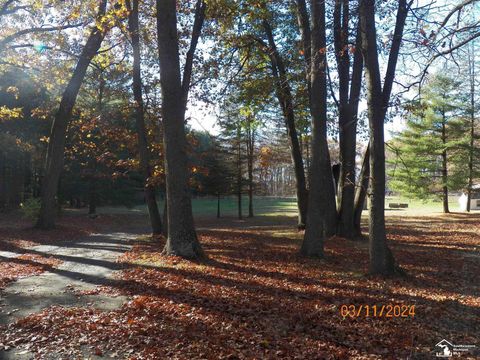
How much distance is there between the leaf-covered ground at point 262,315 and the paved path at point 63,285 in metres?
0.35

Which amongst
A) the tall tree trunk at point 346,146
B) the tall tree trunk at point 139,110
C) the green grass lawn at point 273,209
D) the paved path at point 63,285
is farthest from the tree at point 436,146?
the paved path at point 63,285

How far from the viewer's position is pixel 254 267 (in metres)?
9.53

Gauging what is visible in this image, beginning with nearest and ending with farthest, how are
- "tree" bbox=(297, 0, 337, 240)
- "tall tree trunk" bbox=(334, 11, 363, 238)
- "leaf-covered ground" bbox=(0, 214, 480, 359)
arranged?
"leaf-covered ground" bbox=(0, 214, 480, 359), "tree" bbox=(297, 0, 337, 240), "tall tree trunk" bbox=(334, 11, 363, 238)

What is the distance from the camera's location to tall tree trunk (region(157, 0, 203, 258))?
10211mm

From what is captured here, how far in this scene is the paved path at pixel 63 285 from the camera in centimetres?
628

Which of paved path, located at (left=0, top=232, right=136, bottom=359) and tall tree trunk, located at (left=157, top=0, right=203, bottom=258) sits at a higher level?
tall tree trunk, located at (left=157, top=0, right=203, bottom=258)

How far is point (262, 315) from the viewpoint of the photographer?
19.4ft

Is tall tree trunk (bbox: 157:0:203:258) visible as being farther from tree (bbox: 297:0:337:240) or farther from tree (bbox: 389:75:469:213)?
tree (bbox: 389:75:469:213)

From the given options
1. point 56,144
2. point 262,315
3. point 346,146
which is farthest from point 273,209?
point 262,315

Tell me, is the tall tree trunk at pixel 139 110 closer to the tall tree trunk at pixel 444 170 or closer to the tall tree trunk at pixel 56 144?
the tall tree trunk at pixel 56 144

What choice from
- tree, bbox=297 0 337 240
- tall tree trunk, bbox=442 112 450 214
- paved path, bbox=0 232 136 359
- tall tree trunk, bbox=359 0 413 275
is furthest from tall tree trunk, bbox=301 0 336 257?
tall tree trunk, bbox=442 112 450 214

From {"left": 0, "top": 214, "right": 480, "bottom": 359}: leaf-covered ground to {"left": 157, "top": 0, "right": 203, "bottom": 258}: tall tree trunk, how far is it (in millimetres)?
615

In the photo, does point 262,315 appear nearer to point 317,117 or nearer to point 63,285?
point 63,285

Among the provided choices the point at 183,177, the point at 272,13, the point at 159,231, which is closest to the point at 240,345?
the point at 183,177
